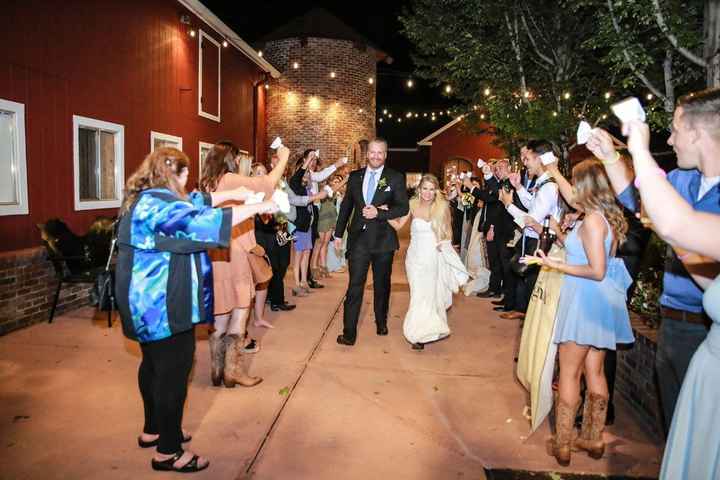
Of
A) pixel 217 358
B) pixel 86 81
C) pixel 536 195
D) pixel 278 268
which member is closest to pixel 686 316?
pixel 536 195

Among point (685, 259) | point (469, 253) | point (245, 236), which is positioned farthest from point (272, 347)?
point (469, 253)

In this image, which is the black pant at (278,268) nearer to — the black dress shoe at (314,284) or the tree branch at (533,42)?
the black dress shoe at (314,284)

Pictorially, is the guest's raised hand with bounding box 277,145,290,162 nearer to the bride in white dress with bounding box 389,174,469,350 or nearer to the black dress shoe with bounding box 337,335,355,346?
the bride in white dress with bounding box 389,174,469,350

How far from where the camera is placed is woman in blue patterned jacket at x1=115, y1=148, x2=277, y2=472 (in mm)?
2686

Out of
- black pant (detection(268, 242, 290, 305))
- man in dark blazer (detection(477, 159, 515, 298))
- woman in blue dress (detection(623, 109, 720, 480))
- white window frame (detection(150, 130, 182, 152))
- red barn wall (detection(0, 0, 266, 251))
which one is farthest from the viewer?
white window frame (detection(150, 130, 182, 152))

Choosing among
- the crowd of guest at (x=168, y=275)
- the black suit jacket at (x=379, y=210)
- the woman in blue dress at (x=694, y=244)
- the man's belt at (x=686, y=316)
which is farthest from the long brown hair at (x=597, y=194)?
the black suit jacket at (x=379, y=210)

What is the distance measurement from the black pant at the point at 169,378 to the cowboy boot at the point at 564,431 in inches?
91.7

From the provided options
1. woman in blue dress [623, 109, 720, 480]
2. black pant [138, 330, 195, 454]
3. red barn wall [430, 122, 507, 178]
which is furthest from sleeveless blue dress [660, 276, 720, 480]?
red barn wall [430, 122, 507, 178]

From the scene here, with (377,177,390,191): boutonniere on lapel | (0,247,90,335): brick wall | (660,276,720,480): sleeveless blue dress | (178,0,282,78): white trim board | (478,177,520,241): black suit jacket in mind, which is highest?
(178,0,282,78): white trim board

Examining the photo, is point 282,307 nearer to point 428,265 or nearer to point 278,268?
point 278,268

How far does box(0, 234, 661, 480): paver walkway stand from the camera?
319 centimetres

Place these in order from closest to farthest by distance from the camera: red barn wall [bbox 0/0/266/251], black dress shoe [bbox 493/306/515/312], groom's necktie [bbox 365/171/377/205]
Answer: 1. groom's necktie [bbox 365/171/377/205]
2. red barn wall [bbox 0/0/266/251]
3. black dress shoe [bbox 493/306/515/312]

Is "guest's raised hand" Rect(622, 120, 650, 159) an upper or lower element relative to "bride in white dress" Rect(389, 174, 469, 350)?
upper

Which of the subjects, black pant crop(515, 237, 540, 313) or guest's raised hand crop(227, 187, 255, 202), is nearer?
guest's raised hand crop(227, 187, 255, 202)
